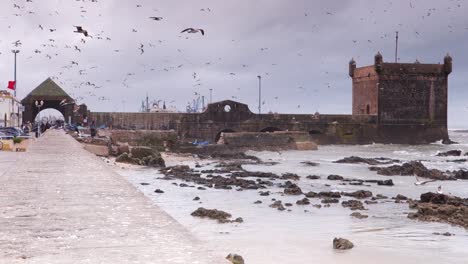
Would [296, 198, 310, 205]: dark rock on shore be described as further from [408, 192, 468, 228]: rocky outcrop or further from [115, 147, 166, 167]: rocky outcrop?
[115, 147, 166, 167]: rocky outcrop

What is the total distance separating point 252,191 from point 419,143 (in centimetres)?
4072

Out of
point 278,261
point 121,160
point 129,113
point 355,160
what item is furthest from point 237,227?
point 129,113

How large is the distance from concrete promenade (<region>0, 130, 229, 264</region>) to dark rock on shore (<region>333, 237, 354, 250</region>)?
2.37 metres

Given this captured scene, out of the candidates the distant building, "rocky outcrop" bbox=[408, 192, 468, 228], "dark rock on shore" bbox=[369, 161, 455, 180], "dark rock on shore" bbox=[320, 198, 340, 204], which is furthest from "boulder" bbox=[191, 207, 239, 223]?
the distant building

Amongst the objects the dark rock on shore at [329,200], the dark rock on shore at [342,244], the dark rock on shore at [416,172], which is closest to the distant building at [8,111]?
the dark rock on shore at [416,172]

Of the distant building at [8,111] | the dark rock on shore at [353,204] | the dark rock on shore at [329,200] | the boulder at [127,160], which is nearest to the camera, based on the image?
the dark rock on shore at [353,204]

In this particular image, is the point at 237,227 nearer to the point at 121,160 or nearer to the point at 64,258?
the point at 64,258

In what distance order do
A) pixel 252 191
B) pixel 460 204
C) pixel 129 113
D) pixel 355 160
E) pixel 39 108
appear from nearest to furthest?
pixel 460 204
pixel 252 191
pixel 355 160
pixel 129 113
pixel 39 108

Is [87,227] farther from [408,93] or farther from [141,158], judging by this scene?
[408,93]

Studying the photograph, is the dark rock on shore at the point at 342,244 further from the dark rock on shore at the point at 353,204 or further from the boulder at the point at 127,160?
the boulder at the point at 127,160

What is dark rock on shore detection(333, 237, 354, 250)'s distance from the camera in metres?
8.87

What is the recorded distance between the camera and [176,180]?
20141 mm

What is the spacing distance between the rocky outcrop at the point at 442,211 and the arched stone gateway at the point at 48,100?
45875 mm

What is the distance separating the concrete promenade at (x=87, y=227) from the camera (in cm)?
512
